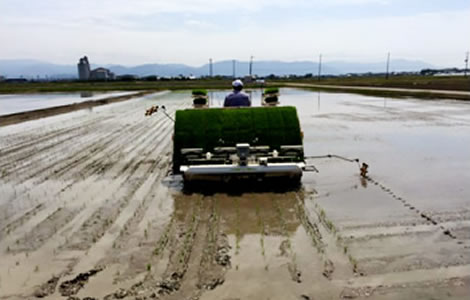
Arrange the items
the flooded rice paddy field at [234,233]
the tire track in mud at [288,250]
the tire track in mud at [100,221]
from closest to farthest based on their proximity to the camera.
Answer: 1. the flooded rice paddy field at [234,233]
2. the tire track in mud at [288,250]
3. the tire track in mud at [100,221]

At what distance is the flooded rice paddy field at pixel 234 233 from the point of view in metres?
5.04

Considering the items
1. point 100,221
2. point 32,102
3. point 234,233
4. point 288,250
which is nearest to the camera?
point 288,250

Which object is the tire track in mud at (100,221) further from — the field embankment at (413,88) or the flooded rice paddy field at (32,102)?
the field embankment at (413,88)

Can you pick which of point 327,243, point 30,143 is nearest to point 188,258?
point 327,243

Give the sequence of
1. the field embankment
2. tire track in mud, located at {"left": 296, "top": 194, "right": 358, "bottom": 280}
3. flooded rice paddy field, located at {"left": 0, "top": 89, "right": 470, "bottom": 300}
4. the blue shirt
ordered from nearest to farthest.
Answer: flooded rice paddy field, located at {"left": 0, "top": 89, "right": 470, "bottom": 300}
tire track in mud, located at {"left": 296, "top": 194, "right": 358, "bottom": 280}
the blue shirt
the field embankment

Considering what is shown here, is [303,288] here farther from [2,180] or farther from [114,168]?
[2,180]

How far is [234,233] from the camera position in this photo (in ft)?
21.9

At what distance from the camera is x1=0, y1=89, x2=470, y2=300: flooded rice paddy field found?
5043 millimetres

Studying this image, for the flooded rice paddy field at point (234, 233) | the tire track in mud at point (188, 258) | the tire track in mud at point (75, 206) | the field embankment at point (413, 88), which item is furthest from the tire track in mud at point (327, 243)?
the field embankment at point (413, 88)

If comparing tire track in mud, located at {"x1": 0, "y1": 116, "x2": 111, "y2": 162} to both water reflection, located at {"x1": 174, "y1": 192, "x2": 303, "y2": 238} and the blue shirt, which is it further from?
water reflection, located at {"x1": 174, "y1": 192, "x2": 303, "y2": 238}

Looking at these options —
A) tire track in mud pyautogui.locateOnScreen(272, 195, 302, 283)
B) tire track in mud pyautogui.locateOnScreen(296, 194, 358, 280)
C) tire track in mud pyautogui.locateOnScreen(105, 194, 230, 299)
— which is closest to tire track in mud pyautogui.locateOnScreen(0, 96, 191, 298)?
tire track in mud pyautogui.locateOnScreen(105, 194, 230, 299)

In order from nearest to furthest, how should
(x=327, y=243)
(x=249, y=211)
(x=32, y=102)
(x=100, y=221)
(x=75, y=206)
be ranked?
(x=327, y=243)
(x=100, y=221)
(x=249, y=211)
(x=75, y=206)
(x=32, y=102)

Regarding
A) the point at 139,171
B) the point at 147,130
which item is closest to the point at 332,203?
the point at 139,171

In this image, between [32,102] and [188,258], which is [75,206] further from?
[32,102]
